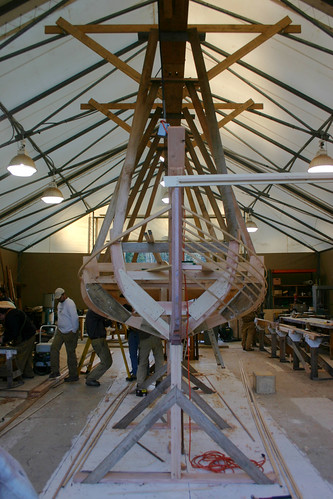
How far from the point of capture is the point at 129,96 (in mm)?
8055

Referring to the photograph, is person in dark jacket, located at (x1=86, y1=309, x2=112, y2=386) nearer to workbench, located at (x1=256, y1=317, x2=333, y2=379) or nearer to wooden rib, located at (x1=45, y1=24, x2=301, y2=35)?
workbench, located at (x1=256, y1=317, x2=333, y2=379)

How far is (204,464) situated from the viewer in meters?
3.32

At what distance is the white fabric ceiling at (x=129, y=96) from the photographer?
504 centimetres

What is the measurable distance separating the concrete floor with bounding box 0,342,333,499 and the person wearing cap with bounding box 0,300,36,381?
324 millimetres

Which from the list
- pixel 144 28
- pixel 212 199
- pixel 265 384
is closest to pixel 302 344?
pixel 265 384

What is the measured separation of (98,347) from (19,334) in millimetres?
1226

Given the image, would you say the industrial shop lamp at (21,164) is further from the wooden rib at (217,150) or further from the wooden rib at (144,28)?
the wooden rib at (217,150)

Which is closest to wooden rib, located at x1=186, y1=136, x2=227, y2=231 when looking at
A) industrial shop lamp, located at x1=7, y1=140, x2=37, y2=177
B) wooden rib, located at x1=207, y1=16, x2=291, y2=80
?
wooden rib, located at x1=207, y1=16, x2=291, y2=80

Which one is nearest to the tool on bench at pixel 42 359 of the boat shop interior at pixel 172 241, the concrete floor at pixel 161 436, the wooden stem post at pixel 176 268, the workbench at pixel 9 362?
the boat shop interior at pixel 172 241

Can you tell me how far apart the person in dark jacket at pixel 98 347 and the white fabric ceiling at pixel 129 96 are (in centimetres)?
338

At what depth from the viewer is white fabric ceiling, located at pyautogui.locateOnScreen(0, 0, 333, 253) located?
5.04 m

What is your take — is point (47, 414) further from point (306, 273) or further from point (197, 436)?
point (306, 273)

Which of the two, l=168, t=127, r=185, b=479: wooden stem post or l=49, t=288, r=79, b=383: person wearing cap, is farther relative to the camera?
l=49, t=288, r=79, b=383: person wearing cap

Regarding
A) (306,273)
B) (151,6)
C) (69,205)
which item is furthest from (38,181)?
(306,273)
